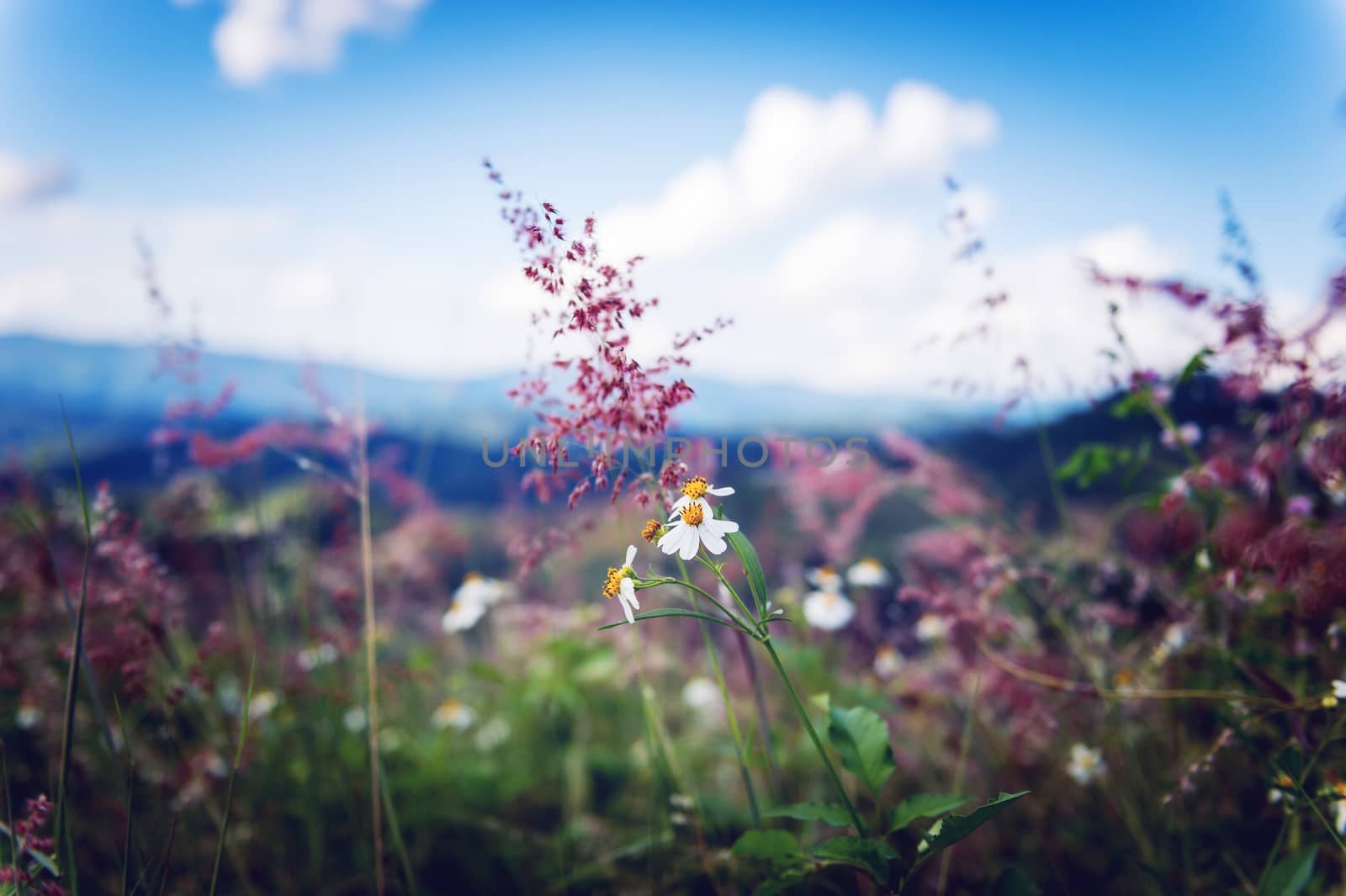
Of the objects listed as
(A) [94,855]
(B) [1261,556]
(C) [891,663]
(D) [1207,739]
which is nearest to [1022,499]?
(C) [891,663]

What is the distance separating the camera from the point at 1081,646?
5.95 ft

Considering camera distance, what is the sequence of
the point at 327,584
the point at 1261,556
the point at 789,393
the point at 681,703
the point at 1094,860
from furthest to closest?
the point at 789,393
the point at 681,703
the point at 327,584
the point at 1094,860
the point at 1261,556

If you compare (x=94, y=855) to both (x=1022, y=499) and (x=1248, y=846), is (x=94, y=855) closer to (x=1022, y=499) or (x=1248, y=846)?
(x=1248, y=846)

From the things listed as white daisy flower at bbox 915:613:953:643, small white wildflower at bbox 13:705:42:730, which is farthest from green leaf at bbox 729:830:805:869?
small white wildflower at bbox 13:705:42:730

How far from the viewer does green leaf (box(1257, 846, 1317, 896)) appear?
3.29 feet

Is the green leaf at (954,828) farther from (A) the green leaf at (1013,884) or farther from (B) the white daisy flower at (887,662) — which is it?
(B) the white daisy flower at (887,662)

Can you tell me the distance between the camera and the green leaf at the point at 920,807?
3.37 feet

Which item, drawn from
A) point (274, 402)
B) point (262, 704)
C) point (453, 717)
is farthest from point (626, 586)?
point (274, 402)

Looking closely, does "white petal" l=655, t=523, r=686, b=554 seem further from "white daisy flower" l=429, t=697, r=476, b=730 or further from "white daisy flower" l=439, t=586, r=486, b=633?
"white daisy flower" l=429, t=697, r=476, b=730

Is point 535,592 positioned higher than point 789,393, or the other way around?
point 789,393

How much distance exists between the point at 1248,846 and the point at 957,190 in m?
1.54

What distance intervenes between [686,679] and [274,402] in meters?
2.74

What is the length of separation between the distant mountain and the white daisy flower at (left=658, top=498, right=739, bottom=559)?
1.34ft

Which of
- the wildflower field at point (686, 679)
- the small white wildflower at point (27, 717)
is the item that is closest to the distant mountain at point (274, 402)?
the wildflower field at point (686, 679)
